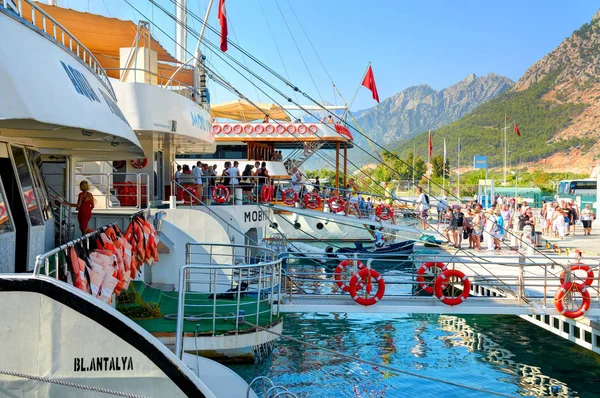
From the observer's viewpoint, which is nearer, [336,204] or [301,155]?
[336,204]

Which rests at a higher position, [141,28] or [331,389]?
[141,28]

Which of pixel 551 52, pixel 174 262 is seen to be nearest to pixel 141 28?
pixel 174 262

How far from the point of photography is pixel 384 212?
21.7 metres

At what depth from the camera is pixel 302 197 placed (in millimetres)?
21172

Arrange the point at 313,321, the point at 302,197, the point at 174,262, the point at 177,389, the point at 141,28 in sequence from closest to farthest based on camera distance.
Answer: the point at 177,389 < the point at 174,262 < the point at 141,28 < the point at 313,321 < the point at 302,197

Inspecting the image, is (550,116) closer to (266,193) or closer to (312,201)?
(312,201)

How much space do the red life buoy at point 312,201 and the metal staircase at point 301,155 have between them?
41.7ft

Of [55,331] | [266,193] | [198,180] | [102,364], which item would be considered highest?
[198,180]

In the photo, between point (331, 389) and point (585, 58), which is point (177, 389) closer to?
point (331, 389)

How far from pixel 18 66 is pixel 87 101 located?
121 centimetres

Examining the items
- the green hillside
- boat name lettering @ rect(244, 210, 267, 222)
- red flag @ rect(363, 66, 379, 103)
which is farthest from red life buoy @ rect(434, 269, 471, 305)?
the green hillside

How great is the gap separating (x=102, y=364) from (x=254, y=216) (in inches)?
582

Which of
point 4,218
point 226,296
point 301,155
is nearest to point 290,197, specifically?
point 226,296

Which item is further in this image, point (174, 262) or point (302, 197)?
point (302, 197)
